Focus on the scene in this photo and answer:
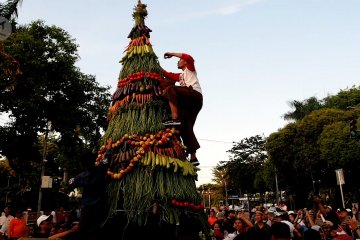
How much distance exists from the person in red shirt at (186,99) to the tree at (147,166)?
168 millimetres

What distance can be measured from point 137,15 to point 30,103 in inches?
760

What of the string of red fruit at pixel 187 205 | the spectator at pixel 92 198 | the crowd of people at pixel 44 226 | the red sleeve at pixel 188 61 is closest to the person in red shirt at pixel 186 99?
the red sleeve at pixel 188 61

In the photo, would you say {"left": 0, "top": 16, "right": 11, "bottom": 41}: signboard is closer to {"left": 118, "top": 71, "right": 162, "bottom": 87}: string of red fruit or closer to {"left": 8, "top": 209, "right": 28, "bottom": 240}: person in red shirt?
{"left": 118, "top": 71, "right": 162, "bottom": 87}: string of red fruit

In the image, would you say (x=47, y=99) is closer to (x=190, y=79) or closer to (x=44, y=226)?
(x=44, y=226)

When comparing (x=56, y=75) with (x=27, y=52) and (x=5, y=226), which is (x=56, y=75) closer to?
(x=27, y=52)

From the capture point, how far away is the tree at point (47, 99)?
2538 cm

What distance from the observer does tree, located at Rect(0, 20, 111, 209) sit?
83.3 ft

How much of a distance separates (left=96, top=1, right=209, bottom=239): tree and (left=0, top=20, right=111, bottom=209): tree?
59.8ft

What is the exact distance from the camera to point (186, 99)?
6.57m

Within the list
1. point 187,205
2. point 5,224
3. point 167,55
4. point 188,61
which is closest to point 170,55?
point 167,55

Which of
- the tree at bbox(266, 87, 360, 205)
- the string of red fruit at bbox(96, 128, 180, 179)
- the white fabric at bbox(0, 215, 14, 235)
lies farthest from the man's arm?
the tree at bbox(266, 87, 360, 205)

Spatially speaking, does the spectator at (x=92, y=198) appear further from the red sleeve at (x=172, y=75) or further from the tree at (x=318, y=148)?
the tree at (x=318, y=148)

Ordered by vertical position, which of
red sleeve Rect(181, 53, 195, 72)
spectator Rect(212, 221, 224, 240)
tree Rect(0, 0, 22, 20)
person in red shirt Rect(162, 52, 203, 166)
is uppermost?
tree Rect(0, 0, 22, 20)

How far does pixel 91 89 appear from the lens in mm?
29391
